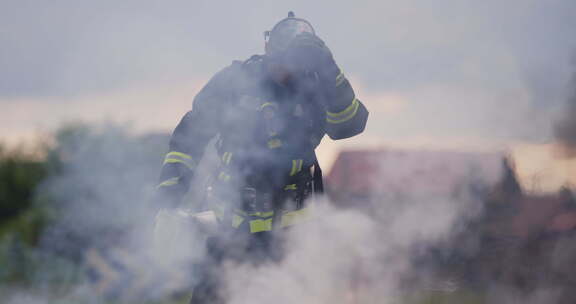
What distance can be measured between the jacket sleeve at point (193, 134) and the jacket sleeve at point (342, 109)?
858mm

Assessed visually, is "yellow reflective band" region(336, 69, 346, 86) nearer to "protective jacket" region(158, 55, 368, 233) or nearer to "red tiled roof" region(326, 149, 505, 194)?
"protective jacket" region(158, 55, 368, 233)

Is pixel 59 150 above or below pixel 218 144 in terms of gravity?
below

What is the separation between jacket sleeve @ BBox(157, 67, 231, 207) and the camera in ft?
14.7

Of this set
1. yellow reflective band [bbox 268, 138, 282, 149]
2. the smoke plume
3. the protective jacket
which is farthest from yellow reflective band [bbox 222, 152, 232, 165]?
the smoke plume

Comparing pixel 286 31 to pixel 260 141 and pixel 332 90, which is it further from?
pixel 260 141

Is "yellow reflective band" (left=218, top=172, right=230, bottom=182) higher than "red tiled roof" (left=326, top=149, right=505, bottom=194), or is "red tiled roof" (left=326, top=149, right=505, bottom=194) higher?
"yellow reflective band" (left=218, top=172, right=230, bottom=182)

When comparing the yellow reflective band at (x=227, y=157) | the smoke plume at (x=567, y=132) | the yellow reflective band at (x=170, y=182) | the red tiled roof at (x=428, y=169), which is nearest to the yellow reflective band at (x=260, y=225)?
the yellow reflective band at (x=227, y=157)

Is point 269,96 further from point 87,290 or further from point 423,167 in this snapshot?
point 87,290

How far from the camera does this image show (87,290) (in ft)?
44.8

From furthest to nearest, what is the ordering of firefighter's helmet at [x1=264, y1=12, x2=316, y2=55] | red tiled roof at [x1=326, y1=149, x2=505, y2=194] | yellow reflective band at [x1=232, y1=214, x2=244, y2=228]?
red tiled roof at [x1=326, y1=149, x2=505, y2=194], yellow reflective band at [x1=232, y1=214, x2=244, y2=228], firefighter's helmet at [x1=264, y1=12, x2=316, y2=55]

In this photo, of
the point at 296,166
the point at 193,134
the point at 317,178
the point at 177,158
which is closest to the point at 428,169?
the point at 317,178

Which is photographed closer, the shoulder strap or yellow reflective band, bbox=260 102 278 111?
yellow reflective band, bbox=260 102 278 111

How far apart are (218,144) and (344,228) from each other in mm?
1410

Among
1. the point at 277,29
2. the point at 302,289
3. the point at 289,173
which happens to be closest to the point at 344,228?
the point at 302,289
